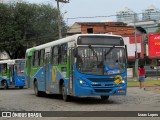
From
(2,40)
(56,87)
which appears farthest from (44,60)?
(2,40)

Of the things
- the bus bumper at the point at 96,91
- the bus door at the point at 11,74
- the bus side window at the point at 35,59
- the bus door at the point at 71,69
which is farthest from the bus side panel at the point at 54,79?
the bus door at the point at 11,74

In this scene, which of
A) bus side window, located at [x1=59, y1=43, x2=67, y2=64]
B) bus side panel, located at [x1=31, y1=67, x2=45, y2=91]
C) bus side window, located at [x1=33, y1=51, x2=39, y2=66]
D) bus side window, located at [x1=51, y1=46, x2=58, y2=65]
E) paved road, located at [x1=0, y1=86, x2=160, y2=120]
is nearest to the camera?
paved road, located at [x1=0, y1=86, x2=160, y2=120]

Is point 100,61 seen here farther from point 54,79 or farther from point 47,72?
point 47,72

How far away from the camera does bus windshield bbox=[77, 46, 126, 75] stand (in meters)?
17.7

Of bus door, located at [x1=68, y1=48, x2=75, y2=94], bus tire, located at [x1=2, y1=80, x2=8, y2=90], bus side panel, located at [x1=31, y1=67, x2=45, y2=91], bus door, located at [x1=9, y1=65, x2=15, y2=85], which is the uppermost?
bus door, located at [x1=68, y1=48, x2=75, y2=94]

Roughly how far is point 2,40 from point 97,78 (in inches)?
1684

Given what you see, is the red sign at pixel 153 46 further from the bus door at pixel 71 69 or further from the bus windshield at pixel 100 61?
the bus door at pixel 71 69

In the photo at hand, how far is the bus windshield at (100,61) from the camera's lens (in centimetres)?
1766

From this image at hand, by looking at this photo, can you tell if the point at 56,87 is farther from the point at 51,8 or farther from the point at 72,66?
the point at 51,8

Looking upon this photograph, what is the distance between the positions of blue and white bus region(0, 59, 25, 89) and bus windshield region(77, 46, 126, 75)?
20229 millimetres

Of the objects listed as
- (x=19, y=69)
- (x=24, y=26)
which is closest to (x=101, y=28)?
(x=24, y=26)

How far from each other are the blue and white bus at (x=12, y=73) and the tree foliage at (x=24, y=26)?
62.2 feet

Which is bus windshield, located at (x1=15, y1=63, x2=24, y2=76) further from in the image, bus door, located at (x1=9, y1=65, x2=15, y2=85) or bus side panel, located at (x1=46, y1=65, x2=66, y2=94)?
bus side panel, located at (x1=46, y1=65, x2=66, y2=94)

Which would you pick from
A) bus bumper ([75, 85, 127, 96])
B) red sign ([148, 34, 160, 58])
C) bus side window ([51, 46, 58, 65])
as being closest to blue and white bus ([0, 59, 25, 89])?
bus side window ([51, 46, 58, 65])
